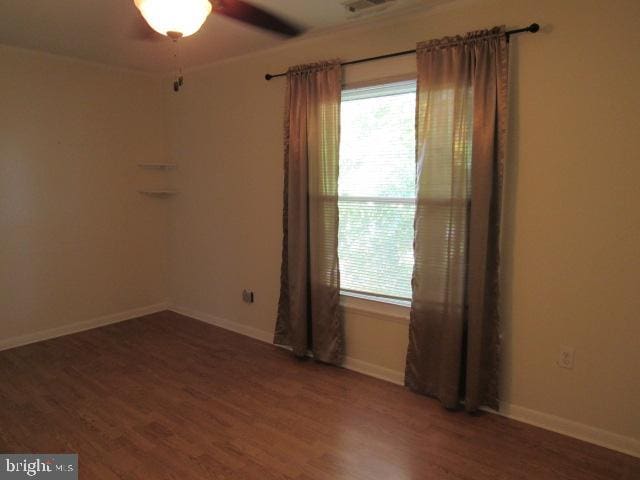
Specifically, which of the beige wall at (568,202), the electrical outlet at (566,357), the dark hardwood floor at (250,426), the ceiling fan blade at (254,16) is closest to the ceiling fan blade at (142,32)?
the ceiling fan blade at (254,16)

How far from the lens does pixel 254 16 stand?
111 inches

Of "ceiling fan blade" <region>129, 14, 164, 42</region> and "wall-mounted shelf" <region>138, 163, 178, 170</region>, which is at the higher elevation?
"ceiling fan blade" <region>129, 14, 164, 42</region>

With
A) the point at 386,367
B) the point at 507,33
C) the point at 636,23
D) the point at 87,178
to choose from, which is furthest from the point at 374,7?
the point at 87,178

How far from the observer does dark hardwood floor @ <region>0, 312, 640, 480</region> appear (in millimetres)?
2186

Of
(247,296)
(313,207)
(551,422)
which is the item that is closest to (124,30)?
(313,207)

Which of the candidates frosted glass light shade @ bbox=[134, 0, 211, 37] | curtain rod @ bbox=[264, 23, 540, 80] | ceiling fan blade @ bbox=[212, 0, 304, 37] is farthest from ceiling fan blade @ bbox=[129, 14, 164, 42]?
frosted glass light shade @ bbox=[134, 0, 211, 37]

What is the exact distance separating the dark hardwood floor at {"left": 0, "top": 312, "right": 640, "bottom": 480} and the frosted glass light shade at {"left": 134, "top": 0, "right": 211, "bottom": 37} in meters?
2.06

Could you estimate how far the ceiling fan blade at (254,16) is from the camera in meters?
2.30

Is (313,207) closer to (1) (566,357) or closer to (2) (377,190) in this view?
(2) (377,190)

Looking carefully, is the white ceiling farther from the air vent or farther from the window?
the window

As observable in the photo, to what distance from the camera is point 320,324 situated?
132 inches

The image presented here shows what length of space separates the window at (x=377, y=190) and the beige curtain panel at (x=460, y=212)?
213mm

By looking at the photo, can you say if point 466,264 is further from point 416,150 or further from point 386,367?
point 386,367

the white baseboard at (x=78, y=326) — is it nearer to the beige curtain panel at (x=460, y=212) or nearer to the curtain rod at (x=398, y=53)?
the curtain rod at (x=398, y=53)
